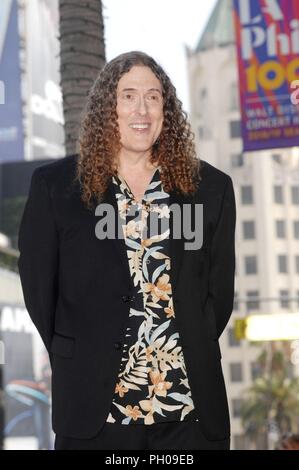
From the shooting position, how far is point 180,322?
358 centimetres

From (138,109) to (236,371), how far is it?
414ft

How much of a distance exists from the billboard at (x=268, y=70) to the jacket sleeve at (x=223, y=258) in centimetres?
763

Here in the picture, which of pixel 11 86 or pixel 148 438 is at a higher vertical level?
pixel 11 86

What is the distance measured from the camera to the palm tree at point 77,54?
7.35m

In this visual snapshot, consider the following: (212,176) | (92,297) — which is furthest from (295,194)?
(92,297)

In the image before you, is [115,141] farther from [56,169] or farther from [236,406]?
[236,406]

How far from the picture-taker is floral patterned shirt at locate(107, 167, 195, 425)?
3.51 meters

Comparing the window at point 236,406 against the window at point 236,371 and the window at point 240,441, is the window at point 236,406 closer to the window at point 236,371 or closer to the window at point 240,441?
the window at point 236,371

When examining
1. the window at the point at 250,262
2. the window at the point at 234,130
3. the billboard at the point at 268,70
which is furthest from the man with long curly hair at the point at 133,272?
the window at the point at 234,130

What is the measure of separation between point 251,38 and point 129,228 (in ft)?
28.0

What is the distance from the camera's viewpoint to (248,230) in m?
132

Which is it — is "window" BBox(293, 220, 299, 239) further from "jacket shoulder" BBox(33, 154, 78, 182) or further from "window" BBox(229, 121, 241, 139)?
"jacket shoulder" BBox(33, 154, 78, 182)

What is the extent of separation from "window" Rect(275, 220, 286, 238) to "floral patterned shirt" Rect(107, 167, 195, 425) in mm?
128801
